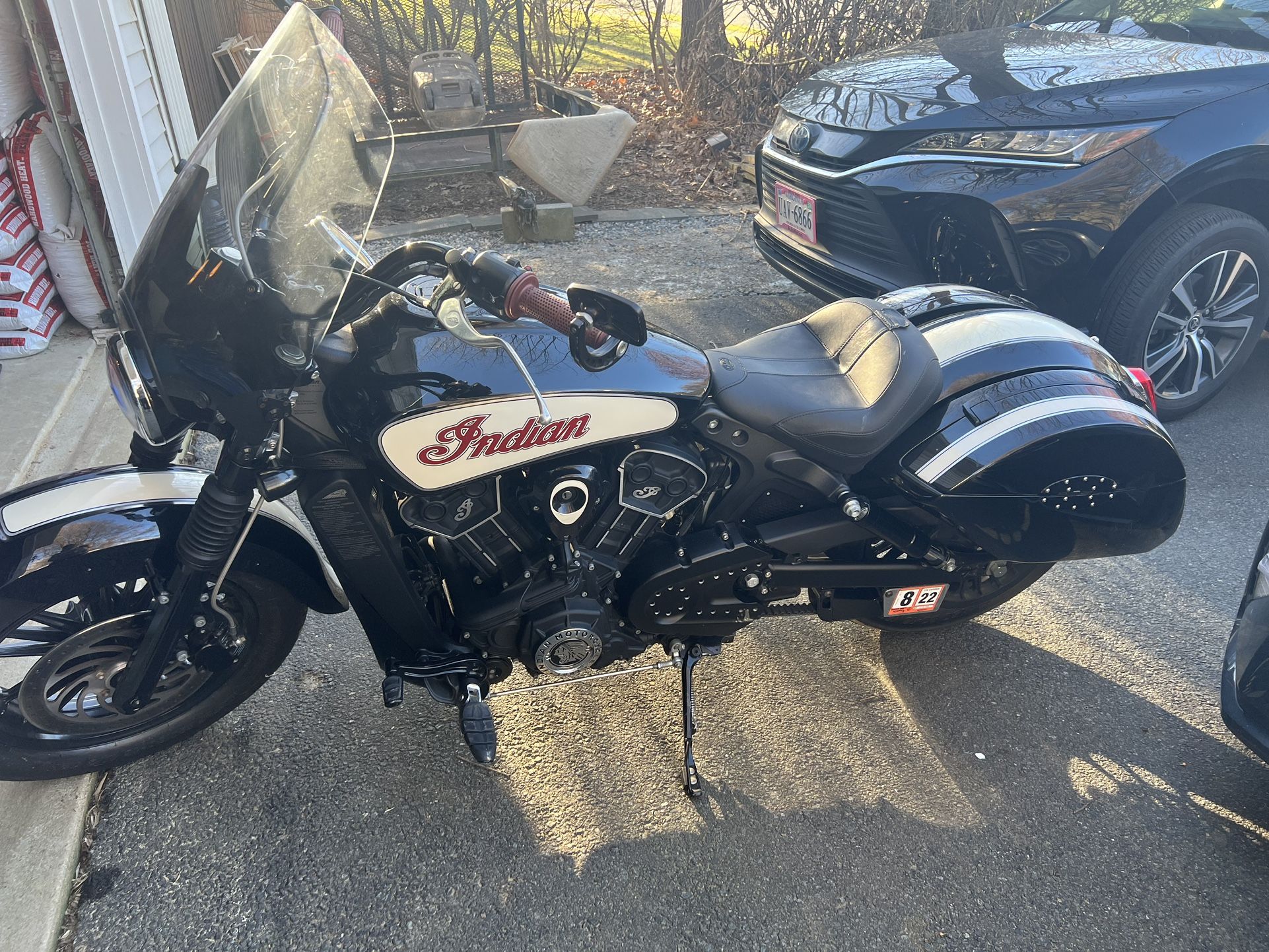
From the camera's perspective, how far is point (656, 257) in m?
5.79

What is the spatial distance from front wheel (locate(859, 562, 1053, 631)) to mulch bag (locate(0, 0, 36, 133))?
4222mm

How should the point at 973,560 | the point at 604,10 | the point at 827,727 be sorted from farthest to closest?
1. the point at 604,10
2. the point at 827,727
3. the point at 973,560

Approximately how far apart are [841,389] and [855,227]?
2126 millimetres

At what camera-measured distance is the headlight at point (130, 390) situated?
5.44 ft

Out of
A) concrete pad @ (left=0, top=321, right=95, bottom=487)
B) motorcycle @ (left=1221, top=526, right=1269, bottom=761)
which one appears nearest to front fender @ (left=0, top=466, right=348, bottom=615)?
concrete pad @ (left=0, top=321, right=95, bottom=487)

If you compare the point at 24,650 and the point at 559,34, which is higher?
the point at 559,34

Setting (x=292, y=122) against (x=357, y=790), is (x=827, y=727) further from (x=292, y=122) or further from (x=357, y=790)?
(x=292, y=122)

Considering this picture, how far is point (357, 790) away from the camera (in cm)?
223

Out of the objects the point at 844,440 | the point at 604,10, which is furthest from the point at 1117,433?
the point at 604,10

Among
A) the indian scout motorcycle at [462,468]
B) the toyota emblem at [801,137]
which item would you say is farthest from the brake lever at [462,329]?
the toyota emblem at [801,137]

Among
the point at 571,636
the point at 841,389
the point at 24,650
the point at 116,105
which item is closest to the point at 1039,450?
the point at 841,389

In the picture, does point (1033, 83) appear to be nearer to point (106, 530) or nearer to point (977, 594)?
point (977, 594)

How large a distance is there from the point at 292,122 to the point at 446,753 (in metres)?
1.57

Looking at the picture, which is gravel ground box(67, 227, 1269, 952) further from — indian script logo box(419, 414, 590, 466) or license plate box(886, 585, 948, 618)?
indian script logo box(419, 414, 590, 466)
